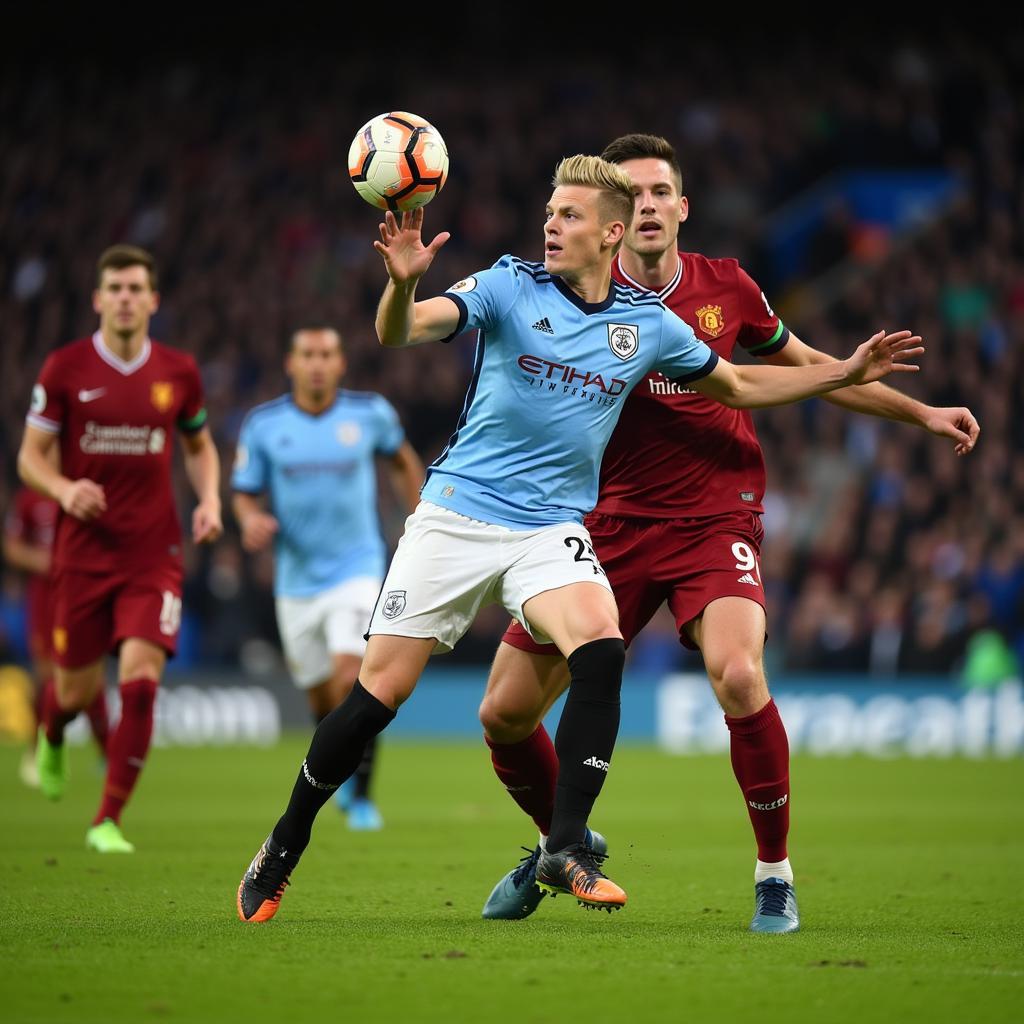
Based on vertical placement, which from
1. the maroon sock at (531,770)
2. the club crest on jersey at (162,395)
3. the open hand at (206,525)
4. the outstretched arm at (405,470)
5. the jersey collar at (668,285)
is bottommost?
the maroon sock at (531,770)

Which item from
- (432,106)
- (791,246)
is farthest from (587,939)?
(432,106)

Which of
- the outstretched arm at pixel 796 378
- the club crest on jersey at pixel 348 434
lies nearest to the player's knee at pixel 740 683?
the outstretched arm at pixel 796 378

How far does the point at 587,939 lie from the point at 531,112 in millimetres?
25546

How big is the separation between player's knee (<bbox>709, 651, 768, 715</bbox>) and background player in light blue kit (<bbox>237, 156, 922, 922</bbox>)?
504mm

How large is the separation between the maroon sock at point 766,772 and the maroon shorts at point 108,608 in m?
3.74

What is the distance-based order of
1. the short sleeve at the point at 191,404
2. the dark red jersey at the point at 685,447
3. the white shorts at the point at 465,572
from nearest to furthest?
the white shorts at the point at 465,572 → the dark red jersey at the point at 685,447 → the short sleeve at the point at 191,404

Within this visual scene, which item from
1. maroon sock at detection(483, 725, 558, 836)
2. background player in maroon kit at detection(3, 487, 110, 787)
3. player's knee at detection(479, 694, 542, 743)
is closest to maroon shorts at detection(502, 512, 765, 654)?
player's knee at detection(479, 694, 542, 743)

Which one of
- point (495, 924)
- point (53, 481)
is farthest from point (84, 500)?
point (495, 924)

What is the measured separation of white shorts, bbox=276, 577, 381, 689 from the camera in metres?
11.0

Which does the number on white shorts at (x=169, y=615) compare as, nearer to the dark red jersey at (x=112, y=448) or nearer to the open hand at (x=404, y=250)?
the dark red jersey at (x=112, y=448)

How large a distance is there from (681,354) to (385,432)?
531 centimetres

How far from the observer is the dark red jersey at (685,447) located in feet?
21.9

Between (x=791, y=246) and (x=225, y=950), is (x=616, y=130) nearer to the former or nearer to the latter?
(x=791, y=246)

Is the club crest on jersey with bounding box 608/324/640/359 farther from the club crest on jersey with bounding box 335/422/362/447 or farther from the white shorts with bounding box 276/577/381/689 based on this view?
the club crest on jersey with bounding box 335/422/362/447
